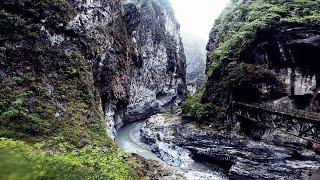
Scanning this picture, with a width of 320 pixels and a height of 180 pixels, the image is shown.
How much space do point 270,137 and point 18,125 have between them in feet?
73.5

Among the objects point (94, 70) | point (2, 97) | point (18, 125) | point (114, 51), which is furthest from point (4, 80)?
point (114, 51)

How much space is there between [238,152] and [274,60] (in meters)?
9.93

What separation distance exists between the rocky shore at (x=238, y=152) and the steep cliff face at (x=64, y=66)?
7.81 meters

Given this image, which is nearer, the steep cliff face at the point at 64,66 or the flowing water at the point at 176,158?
the steep cliff face at the point at 64,66

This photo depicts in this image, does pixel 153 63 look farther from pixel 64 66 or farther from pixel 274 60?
pixel 64 66

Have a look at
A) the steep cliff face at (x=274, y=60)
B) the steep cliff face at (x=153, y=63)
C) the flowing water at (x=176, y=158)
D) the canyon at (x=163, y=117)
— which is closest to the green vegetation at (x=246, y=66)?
the steep cliff face at (x=274, y=60)

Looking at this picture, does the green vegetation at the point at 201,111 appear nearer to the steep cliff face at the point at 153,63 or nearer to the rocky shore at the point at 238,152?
the rocky shore at the point at 238,152

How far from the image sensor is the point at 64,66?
3222 cm

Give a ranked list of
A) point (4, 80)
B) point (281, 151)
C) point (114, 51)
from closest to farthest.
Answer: point (4, 80)
point (281, 151)
point (114, 51)

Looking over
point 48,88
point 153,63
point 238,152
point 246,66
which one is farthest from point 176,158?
point 153,63

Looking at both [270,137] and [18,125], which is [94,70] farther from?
[270,137]

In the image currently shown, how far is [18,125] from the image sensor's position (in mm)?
23641

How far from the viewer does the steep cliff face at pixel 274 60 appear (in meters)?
36.1

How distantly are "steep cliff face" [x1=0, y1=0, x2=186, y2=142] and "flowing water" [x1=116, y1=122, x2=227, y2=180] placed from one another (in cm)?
319
